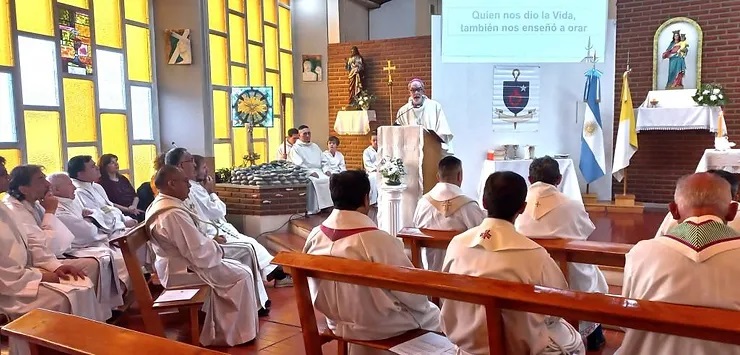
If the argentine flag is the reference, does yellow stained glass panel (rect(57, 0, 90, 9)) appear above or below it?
above

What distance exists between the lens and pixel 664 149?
816 cm

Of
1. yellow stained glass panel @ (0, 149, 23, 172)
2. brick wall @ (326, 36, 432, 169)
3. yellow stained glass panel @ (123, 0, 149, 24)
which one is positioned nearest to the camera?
yellow stained glass panel @ (0, 149, 23, 172)

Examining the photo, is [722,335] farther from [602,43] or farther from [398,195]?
[602,43]

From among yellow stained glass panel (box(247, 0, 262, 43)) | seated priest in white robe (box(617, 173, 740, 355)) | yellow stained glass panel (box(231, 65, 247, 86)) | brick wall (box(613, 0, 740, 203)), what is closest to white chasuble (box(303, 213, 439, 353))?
seated priest in white robe (box(617, 173, 740, 355))

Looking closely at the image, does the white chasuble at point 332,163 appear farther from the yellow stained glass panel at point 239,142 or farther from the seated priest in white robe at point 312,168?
the yellow stained glass panel at point 239,142

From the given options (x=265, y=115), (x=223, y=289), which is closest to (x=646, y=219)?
(x=265, y=115)

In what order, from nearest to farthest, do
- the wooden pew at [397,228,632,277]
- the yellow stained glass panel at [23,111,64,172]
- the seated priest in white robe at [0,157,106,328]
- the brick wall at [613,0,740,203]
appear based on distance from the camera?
the wooden pew at [397,228,632,277]
the seated priest in white robe at [0,157,106,328]
the yellow stained glass panel at [23,111,64,172]
the brick wall at [613,0,740,203]

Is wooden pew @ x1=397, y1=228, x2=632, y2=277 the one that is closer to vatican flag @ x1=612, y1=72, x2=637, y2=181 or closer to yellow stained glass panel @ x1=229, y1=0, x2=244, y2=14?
vatican flag @ x1=612, y1=72, x2=637, y2=181

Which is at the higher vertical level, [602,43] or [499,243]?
[602,43]

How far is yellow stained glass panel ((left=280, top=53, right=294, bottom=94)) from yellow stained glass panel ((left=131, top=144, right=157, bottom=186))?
10.6ft

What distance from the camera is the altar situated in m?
7.41

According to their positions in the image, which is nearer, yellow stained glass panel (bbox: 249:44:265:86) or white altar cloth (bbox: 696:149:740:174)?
white altar cloth (bbox: 696:149:740:174)

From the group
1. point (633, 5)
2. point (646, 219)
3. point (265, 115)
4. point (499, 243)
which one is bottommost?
point (646, 219)

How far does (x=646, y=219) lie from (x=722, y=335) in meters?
6.11
